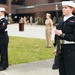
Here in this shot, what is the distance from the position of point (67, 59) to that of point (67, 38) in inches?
15.0

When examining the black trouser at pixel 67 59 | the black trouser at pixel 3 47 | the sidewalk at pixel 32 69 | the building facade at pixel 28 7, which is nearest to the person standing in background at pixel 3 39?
the black trouser at pixel 3 47

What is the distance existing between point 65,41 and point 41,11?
54.7 meters

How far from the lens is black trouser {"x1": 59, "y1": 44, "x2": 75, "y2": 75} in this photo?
4.79 metres

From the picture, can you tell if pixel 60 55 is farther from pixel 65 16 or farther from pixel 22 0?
pixel 22 0

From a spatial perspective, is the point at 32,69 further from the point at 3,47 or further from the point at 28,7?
the point at 28,7

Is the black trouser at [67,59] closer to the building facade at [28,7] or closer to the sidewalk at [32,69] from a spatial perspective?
the sidewalk at [32,69]

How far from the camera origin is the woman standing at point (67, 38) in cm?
470

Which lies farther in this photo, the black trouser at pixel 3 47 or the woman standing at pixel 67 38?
the black trouser at pixel 3 47

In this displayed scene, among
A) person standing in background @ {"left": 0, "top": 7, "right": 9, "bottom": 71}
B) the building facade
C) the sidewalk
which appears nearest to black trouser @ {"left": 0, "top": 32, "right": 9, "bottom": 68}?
person standing in background @ {"left": 0, "top": 7, "right": 9, "bottom": 71}

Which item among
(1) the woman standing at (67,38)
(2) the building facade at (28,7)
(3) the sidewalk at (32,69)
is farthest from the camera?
(2) the building facade at (28,7)

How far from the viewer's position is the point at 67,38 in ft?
15.5

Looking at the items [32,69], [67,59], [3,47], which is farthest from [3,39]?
[67,59]

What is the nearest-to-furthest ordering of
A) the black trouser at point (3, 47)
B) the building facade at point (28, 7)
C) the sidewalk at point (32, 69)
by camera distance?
the sidewalk at point (32, 69), the black trouser at point (3, 47), the building facade at point (28, 7)

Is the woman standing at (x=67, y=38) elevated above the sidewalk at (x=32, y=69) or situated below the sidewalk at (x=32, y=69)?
above
